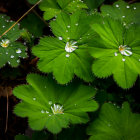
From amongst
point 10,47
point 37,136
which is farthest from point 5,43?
point 37,136

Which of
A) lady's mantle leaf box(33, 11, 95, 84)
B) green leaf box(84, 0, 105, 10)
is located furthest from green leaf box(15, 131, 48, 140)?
green leaf box(84, 0, 105, 10)

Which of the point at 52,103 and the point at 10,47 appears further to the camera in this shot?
the point at 10,47

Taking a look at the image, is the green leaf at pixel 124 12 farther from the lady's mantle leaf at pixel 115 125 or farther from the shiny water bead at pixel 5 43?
the shiny water bead at pixel 5 43

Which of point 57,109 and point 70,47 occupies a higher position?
point 70,47

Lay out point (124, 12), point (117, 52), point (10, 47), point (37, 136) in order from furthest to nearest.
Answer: point (124, 12)
point (10, 47)
point (37, 136)
point (117, 52)

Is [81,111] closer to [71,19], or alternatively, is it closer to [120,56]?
[120,56]

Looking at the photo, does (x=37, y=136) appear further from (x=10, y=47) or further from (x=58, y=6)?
(x=58, y=6)
